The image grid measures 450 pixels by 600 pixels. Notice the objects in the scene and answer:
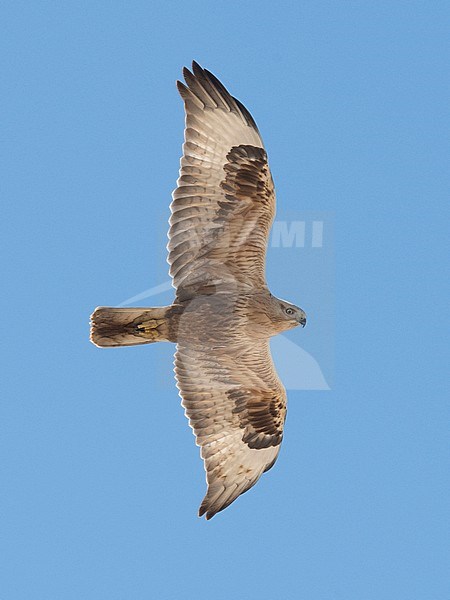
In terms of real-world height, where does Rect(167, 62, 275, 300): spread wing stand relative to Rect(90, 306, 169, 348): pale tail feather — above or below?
above

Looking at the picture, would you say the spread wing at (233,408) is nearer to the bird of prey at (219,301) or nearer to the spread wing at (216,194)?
the bird of prey at (219,301)

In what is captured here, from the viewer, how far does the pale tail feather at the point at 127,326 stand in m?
11.8

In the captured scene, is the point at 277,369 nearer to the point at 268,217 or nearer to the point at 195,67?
the point at 268,217

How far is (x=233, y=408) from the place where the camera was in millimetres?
12328

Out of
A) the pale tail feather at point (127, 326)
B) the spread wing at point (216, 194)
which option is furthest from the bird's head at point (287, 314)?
the pale tail feather at point (127, 326)

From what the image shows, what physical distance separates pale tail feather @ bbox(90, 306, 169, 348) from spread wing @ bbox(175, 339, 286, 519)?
32 centimetres

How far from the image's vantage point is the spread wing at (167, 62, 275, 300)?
11859 millimetres

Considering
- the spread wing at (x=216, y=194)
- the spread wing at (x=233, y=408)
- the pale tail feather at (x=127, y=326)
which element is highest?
the spread wing at (x=216, y=194)

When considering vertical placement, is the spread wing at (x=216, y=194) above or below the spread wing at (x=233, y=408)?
above

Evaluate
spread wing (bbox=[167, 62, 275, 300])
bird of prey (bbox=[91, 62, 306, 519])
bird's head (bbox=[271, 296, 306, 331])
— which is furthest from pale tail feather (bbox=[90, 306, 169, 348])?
bird's head (bbox=[271, 296, 306, 331])

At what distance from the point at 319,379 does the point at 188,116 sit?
7.44 feet

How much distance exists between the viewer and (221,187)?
11.9m

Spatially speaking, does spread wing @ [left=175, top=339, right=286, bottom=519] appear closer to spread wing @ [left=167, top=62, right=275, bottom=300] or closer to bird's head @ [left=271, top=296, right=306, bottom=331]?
bird's head @ [left=271, top=296, right=306, bottom=331]

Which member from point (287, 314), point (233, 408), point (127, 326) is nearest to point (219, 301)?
point (287, 314)
